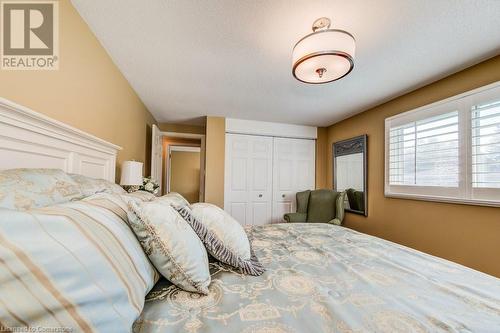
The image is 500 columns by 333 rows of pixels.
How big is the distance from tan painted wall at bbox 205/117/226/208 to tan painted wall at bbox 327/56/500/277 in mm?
2312

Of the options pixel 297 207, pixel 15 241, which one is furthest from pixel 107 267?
pixel 297 207

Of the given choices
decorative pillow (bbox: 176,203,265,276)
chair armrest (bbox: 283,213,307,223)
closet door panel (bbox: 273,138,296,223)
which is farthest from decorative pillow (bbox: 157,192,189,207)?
closet door panel (bbox: 273,138,296,223)

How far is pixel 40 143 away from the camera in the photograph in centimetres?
99

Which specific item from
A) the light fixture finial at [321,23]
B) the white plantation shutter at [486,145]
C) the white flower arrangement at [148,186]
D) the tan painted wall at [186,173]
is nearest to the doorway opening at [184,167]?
the tan painted wall at [186,173]

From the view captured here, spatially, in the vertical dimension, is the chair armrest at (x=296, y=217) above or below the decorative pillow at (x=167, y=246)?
below

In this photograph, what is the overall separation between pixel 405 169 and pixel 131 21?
3.21 metres

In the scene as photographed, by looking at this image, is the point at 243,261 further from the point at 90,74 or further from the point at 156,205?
the point at 90,74

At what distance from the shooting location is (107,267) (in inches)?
20.4

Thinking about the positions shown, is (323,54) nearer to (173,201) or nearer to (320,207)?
(173,201)

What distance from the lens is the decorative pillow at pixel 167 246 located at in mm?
714

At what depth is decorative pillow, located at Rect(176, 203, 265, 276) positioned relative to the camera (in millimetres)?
944

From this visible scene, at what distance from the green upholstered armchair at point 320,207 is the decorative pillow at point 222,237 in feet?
7.55

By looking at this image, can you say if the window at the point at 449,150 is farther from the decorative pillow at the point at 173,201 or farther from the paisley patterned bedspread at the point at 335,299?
the decorative pillow at the point at 173,201

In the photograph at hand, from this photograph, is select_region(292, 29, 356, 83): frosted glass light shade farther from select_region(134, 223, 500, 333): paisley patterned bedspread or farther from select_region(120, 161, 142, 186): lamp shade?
select_region(120, 161, 142, 186): lamp shade
